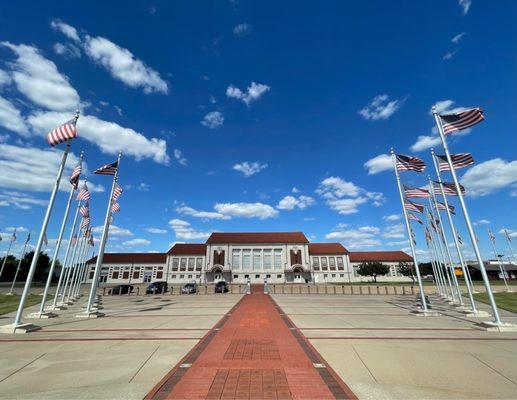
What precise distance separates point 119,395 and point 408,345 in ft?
26.8

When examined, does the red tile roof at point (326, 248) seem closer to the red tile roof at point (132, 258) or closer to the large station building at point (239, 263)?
the large station building at point (239, 263)

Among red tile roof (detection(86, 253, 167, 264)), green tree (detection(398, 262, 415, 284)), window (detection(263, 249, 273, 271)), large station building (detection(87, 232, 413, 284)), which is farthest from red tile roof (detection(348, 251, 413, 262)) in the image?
red tile roof (detection(86, 253, 167, 264))

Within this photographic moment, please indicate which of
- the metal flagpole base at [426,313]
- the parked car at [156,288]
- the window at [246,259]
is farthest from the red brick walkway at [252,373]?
the window at [246,259]

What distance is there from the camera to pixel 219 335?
10.3 metres

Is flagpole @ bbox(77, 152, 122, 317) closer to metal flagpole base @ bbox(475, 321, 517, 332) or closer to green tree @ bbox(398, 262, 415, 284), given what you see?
metal flagpole base @ bbox(475, 321, 517, 332)

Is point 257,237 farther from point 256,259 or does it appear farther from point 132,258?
point 132,258

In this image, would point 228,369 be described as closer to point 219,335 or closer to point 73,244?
point 219,335

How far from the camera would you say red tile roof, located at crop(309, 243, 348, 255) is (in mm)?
77688

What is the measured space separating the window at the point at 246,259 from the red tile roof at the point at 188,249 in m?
11.6

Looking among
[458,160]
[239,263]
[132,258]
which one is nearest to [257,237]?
[239,263]

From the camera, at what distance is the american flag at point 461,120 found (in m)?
12.2

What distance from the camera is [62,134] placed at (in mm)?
12234

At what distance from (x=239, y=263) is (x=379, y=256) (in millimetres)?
45479

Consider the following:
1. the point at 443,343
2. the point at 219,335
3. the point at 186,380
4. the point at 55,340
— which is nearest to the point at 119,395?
the point at 186,380
